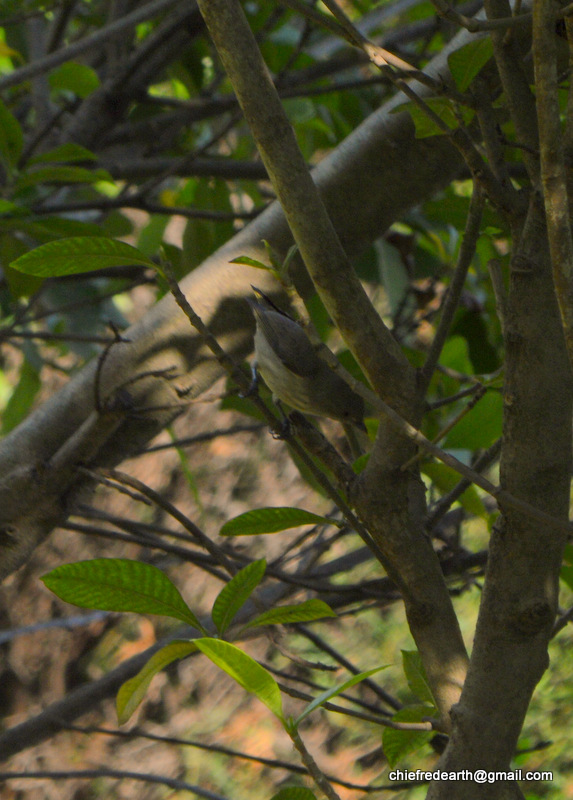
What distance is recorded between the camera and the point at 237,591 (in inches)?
33.6

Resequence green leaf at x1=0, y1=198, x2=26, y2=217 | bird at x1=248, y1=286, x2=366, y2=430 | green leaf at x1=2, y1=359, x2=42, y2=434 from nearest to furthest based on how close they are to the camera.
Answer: green leaf at x1=0, y1=198, x2=26, y2=217
bird at x1=248, y1=286, x2=366, y2=430
green leaf at x1=2, y1=359, x2=42, y2=434

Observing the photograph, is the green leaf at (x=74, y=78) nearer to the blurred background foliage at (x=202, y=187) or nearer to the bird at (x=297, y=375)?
the blurred background foliage at (x=202, y=187)

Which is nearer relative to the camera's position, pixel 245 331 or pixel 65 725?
pixel 245 331

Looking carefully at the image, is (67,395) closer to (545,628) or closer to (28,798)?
(545,628)

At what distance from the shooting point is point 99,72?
281 centimetres

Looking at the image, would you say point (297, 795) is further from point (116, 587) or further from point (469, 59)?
point (469, 59)

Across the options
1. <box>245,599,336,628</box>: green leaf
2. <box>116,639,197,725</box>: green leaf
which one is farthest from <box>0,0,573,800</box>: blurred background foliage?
<box>116,639,197,725</box>: green leaf

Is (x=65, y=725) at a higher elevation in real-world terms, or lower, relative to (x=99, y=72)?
lower

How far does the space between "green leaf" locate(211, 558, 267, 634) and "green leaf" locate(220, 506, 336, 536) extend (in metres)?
0.11

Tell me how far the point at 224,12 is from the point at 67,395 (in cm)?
80

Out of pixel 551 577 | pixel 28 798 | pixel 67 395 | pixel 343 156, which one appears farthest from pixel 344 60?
pixel 28 798

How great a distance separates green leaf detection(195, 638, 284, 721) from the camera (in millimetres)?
717

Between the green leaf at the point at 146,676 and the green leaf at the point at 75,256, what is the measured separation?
0.44 meters

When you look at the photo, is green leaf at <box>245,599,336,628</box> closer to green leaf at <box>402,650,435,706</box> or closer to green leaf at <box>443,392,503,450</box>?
green leaf at <box>402,650,435,706</box>
